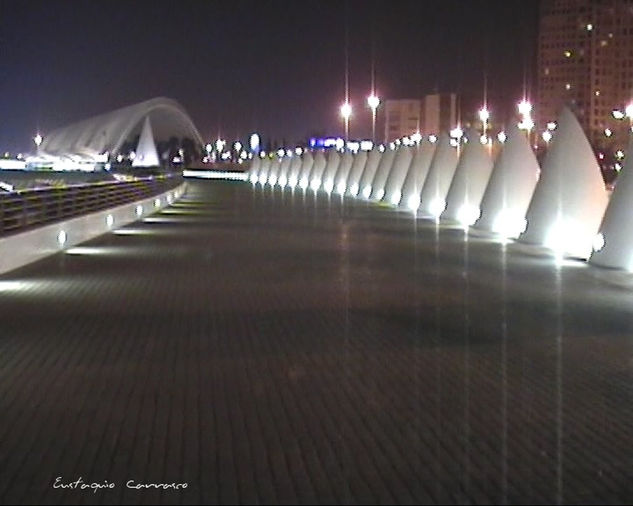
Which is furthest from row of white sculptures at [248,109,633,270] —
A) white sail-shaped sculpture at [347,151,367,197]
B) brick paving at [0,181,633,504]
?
white sail-shaped sculpture at [347,151,367,197]

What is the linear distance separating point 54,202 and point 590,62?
81354mm

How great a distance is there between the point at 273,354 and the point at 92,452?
3.74 m

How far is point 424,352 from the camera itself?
10430 millimetres

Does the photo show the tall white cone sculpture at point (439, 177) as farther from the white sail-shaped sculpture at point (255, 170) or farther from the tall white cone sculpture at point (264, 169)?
the white sail-shaped sculpture at point (255, 170)

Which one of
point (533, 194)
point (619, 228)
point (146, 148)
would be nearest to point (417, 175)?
point (533, 194)

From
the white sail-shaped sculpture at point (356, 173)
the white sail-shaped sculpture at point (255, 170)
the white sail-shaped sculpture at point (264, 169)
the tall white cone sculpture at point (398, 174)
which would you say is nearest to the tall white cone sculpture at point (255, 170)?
the white sail-shaped sculpture at point (255, 170)

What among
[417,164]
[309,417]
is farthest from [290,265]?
[417,164]

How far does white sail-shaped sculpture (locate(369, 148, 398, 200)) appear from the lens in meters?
55.4

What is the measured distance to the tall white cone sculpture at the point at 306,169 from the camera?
288 ft

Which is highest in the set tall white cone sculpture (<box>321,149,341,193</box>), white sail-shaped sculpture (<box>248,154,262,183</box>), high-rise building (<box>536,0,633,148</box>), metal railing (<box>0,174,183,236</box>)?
high-rise building (<box>536,0,633,148</box>)

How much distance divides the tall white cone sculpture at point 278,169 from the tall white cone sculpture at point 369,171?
37135 mm

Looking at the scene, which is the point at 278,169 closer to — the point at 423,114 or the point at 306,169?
the point at 306,169

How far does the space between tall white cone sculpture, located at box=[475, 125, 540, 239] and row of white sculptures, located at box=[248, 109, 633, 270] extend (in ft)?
0.08

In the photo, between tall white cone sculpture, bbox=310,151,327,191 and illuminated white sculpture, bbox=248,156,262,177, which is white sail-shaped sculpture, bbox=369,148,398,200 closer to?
tall white cone sculpture, bbox=310,151,327,191
